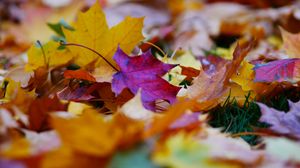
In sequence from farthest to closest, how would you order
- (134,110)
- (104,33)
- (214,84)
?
(104,33) → (214,84) → (134,110)

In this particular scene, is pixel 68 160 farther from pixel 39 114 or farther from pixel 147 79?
pixel 147 79

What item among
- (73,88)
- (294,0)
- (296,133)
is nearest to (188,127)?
(296,133)

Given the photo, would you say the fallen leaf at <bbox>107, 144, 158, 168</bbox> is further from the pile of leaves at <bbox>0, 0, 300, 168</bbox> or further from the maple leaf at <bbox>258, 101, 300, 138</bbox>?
the maple leaf at <bbox>258, 101, 300, 138</bbox>

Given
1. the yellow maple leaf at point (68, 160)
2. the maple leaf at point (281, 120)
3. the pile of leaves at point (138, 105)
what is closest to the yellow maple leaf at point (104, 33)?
the pile of leaves at point (138, 105)

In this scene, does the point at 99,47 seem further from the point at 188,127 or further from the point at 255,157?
the point at 255,157

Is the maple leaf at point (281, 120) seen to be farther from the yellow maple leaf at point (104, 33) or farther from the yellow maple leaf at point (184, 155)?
the yellow maple leaf at point (104, 33)

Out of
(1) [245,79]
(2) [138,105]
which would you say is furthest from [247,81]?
(2) [138,105]
